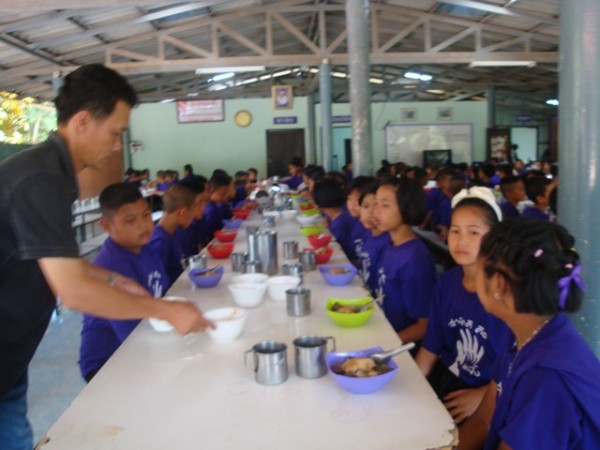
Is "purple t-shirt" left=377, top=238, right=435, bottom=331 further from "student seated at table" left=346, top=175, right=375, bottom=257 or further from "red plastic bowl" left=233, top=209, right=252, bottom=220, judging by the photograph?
"red plastic bowl" left=233, top=209, right=252, bottom=220

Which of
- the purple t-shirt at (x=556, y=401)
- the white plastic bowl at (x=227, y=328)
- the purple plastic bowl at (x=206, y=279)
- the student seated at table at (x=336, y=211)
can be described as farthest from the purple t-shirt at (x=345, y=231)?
the purple t-shirt at (x=556, y=401)

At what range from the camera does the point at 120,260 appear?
2252mm

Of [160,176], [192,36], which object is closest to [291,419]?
[192,36]

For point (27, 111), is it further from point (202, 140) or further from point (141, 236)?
point (141, 236)

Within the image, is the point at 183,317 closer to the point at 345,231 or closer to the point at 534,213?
the point at 345,231

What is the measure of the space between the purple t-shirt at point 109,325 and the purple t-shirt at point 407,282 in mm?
1065

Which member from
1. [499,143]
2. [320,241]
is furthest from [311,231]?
[499,143]

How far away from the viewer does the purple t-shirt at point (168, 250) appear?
3295mm

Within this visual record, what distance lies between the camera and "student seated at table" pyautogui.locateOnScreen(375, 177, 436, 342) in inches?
90.4

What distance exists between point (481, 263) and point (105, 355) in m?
1.53

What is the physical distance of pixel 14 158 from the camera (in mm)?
1417

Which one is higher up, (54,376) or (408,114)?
(408,114)

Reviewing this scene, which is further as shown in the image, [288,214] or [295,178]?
[295,178]

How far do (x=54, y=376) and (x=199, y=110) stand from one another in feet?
38.9
